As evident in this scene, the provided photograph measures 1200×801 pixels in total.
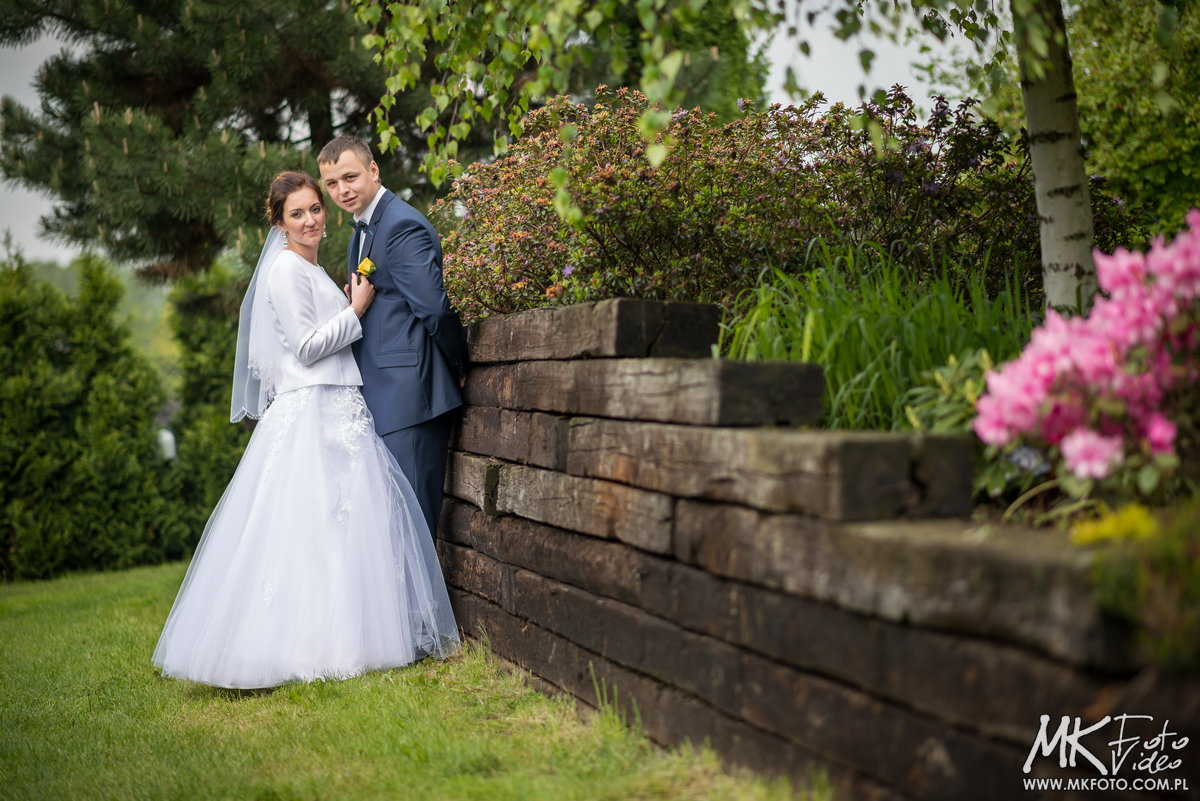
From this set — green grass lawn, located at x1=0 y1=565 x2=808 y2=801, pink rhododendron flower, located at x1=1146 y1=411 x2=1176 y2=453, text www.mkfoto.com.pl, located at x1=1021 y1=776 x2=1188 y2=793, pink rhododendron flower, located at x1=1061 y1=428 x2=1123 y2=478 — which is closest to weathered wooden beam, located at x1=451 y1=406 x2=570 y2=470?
green grass lawn, located at x1=0 y1=565 x2=808 y2=801

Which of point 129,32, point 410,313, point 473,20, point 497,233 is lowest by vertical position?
point 410,313

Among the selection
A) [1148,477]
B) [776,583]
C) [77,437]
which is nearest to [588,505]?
[776,583]

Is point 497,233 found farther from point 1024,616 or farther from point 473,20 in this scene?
point 1024,616

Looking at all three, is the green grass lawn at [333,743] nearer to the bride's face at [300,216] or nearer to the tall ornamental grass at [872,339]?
the tall ornamental grass at [872,339]

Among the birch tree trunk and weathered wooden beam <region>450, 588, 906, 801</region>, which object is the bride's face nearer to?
weathered wooden beam <region>450, 588, 906, 801</region>

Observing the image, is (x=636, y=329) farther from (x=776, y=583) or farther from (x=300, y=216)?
(x=300, y=216)

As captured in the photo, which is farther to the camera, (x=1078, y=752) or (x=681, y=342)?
(x=681, y=342)

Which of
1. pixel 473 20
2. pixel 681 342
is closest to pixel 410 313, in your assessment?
pixel 473 20

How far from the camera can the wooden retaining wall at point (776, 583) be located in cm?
187

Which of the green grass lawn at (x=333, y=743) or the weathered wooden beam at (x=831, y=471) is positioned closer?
the weathered wooden beam at (x=831, y=471)

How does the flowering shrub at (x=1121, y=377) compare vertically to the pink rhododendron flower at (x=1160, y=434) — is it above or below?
above

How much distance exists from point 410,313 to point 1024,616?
334 centimetres

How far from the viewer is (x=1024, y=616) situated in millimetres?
1844

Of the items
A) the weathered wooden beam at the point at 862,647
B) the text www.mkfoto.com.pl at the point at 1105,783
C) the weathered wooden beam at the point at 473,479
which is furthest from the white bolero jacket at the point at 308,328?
the text www.mkfoto.com.pl at the point at 1105,783
